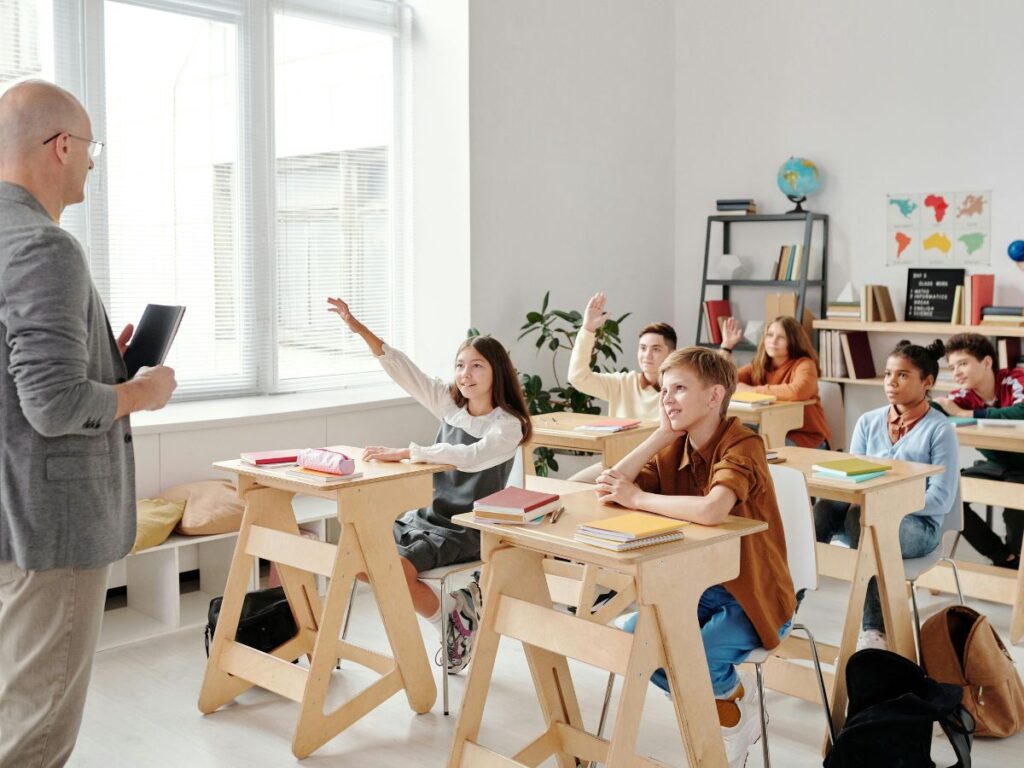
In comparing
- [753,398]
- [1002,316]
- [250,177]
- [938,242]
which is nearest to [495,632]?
[753,398]

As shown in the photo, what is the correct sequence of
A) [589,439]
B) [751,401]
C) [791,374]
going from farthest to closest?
[791,374]
[751,401]
[589,439]

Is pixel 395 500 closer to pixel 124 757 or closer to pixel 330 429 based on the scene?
pixel 124 757

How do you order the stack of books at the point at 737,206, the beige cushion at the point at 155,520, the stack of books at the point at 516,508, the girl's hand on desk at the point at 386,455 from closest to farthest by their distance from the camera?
the stack of books at the point at 516,508 < the girl's hand on desk at the point at 386,455 < the beige cushion at the point at 155,520 < the stack of books at the point at 737,206

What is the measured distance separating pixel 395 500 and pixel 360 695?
1.86ft

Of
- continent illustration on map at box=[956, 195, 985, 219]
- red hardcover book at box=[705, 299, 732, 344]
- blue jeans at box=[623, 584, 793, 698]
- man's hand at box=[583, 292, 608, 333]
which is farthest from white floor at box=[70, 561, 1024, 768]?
red hardcover book at box=[705, 299, 732, 344]

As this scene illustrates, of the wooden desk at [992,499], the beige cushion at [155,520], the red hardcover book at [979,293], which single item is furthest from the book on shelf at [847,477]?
the red hardcover book at [979,293]

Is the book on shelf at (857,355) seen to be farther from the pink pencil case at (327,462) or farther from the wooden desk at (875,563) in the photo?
the pink pencil case at (327,462)

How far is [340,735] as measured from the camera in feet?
10.1

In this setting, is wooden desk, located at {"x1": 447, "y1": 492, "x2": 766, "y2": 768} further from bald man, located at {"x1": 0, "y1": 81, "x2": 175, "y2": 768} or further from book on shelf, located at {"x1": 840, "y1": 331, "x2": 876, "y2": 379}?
book on shelf, located at {"x1": 840, "y1": 331, "x2": 876, "y2": 379}

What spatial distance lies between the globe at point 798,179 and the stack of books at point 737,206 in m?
0.21

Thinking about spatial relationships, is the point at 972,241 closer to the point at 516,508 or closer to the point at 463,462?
the point at 463,462

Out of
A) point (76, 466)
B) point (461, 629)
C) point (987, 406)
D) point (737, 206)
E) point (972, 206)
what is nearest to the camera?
point (76, 466)

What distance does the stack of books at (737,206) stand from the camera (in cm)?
611

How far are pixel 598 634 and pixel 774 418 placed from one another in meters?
2.33
